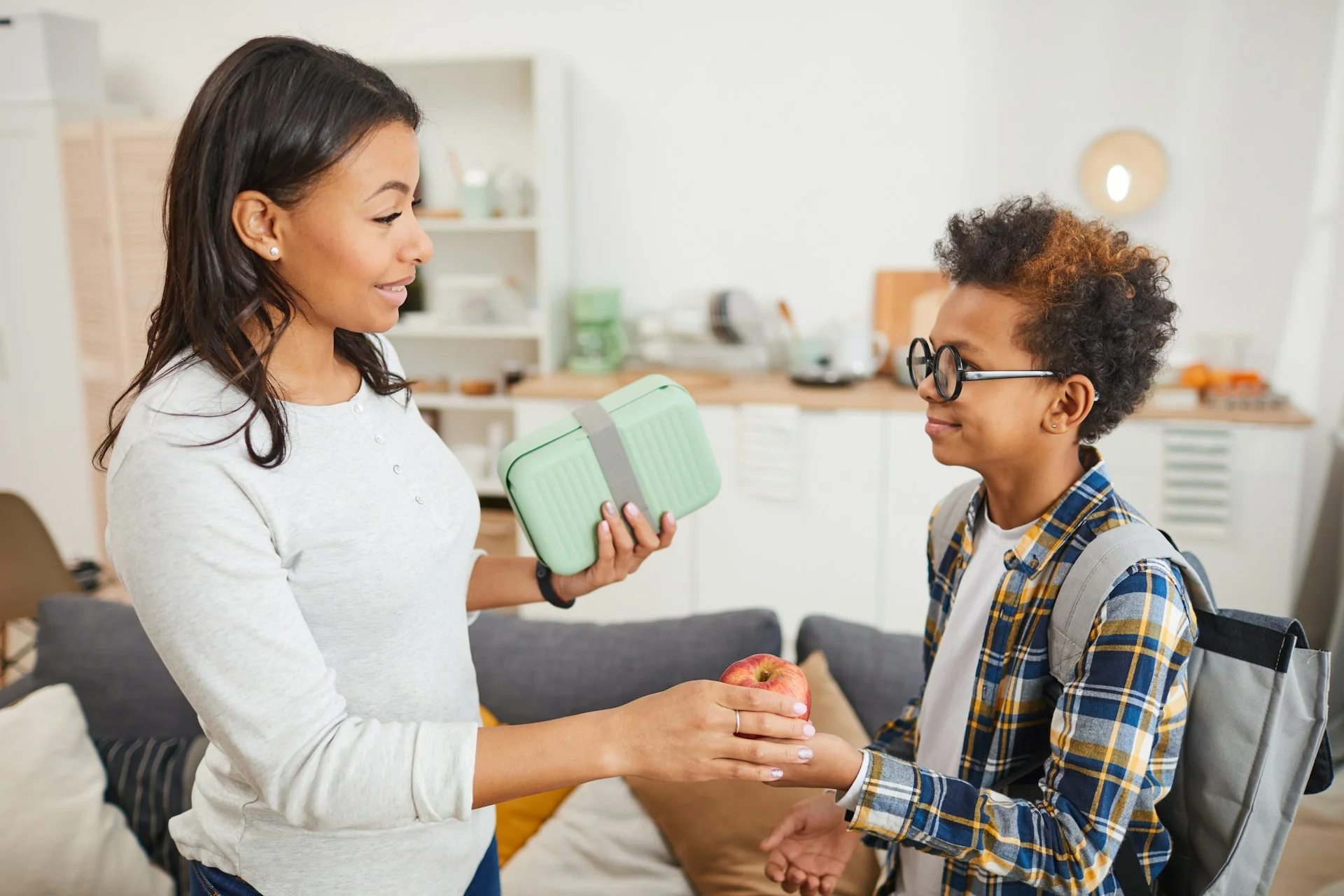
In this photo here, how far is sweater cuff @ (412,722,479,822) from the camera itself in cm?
88

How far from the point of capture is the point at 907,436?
3186 millimetres

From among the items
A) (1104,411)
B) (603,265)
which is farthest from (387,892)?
(603,265)

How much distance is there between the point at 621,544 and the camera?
3.75 ft

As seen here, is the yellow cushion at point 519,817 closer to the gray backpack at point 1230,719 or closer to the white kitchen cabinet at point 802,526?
the gray backpack at point 1230,719

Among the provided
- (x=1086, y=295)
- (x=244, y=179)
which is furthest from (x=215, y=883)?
(x=1086, y=295)

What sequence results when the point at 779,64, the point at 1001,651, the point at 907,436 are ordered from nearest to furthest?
the point at 1001,651, the point at 907,436, the point at 779,64

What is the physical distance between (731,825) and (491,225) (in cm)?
251

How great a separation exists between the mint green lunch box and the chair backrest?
2435mm

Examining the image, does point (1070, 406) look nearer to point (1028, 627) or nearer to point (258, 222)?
point (1028, 627)

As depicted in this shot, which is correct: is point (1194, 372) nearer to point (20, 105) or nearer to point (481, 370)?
point (481, 370)

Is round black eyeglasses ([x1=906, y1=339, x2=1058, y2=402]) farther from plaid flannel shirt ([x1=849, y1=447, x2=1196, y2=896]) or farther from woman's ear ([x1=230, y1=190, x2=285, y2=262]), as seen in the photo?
woman's ear ([x1=230, y1=190, x2=285, y2=262])

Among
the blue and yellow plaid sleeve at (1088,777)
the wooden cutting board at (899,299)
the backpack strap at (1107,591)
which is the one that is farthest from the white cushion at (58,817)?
the wooden cutting board at (899,299)

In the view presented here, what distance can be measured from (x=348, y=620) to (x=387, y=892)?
309 mm

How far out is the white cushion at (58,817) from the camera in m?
1.58
